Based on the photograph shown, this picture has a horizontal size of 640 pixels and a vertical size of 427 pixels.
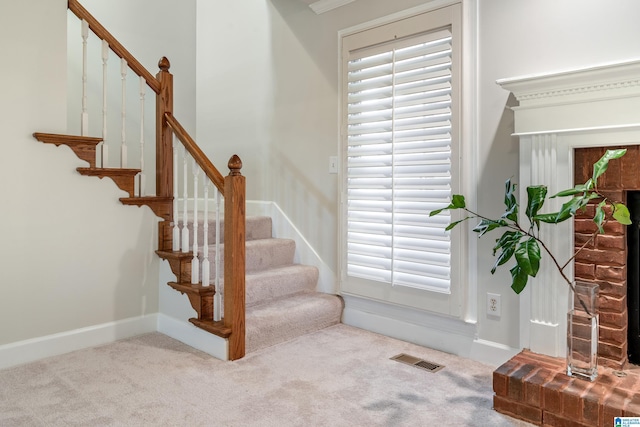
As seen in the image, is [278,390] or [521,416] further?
[278,390]

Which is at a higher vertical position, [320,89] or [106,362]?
[320,89]

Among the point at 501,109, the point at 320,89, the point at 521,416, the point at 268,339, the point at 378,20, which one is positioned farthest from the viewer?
the point at 320,89

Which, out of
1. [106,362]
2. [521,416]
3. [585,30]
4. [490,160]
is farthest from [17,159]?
[585,30]

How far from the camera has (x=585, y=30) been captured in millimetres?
2172

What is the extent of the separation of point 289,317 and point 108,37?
2109 millimetres

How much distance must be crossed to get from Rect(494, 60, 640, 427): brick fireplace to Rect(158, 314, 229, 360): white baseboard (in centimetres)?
145

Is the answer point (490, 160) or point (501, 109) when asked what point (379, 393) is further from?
point (501, 109)

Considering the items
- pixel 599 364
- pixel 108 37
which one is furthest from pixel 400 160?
pixel 108 37

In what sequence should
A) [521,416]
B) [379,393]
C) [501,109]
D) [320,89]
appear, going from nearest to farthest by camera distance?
1. [521,416]
2. [379,393]
3. [501,109]
4. [320,89]

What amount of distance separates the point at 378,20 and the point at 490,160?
1.19 m

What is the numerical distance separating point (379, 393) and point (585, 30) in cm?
197

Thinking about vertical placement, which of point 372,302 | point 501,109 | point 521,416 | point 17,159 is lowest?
point 521,416

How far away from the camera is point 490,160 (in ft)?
8.22

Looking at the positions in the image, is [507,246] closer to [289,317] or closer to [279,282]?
[289,317]
